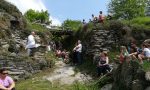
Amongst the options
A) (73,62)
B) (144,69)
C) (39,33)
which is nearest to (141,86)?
(144,69)

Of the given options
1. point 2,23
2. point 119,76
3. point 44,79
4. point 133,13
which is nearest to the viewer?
point 119,76

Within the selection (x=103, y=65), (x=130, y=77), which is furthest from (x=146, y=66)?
(x=103, y=65)

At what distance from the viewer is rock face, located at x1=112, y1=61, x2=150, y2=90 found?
15.7 m

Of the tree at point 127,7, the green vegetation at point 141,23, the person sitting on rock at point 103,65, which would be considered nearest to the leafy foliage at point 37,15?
the tree at point 127,7

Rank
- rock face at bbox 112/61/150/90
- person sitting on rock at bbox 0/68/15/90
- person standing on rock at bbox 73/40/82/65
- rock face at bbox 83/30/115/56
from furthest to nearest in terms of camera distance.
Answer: rock face at bbox 83/30/115/56 < person standing on rock at bbox 73/40/82/65 < rock face at bbox 112/61/150/90 < person sitting on rock at bbox 0/68/15/90

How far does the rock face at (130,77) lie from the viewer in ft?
51.5

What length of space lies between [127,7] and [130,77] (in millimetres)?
47103

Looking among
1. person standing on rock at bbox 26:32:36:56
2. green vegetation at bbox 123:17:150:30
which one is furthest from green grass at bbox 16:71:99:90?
green vegetation at bbox 123:17:150:30

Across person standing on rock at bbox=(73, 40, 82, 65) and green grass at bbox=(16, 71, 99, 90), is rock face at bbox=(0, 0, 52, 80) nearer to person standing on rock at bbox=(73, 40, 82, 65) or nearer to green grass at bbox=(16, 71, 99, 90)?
green grass at bbox=(16, 71, 99, 90)

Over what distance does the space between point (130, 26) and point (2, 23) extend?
8312 millimetres

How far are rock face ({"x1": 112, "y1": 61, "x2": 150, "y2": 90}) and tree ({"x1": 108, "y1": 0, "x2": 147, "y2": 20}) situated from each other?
43.3 metres

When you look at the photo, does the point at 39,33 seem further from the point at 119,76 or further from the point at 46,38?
the point at 119,76

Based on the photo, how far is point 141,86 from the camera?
51.1 feet

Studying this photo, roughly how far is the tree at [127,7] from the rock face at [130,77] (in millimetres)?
43300
